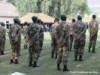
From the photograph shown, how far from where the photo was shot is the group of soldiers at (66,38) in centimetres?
809

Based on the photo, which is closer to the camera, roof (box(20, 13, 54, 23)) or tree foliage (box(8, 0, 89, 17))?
roof (box(20, 13, 54, 23))

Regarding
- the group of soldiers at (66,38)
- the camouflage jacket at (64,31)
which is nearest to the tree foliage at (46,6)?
the group of soldiers at (66,38)

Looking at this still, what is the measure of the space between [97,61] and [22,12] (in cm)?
3274

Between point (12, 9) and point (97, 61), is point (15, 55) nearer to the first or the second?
point (97, 61)

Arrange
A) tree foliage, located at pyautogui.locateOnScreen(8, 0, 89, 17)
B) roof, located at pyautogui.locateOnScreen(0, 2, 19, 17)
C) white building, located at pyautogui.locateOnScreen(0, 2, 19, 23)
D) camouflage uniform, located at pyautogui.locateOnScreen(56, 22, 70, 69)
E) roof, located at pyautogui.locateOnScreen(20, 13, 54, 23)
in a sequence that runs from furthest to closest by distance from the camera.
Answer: roof, located at pyautogui.locateOnScreen(0, 2, 19, 17), white building, located at pyautogui.locateOnScreen(0, 2, 19, 23), tree foliage, located at pyautogui.locateOnScreen(8, 0, 89, 17), roof, located at pyautogui.locateOnScreen(20, 13, 54, 23), camouflage uniform, located at pyautogui.locateOnScreen(56, 22, 70, 69)

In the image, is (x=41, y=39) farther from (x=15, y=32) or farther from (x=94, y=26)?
(x=94, y=26)

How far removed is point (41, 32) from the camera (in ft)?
29.5

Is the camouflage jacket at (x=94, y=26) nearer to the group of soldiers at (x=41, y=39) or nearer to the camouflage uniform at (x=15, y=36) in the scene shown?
the group of soldiers at (x=41, y=39)

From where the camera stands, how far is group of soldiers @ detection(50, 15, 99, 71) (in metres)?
8.09

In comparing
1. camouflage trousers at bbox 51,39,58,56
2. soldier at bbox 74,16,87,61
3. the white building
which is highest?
soldier at bbox 74,16,87,61

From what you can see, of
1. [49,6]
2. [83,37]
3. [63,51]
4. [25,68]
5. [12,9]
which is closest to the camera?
[63,51]

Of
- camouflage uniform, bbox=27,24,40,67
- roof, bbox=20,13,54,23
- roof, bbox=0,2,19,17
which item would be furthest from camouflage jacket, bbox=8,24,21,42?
roof, bbox=0,2,19,17

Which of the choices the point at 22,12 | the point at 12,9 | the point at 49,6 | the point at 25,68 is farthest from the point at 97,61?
the point at 12,9

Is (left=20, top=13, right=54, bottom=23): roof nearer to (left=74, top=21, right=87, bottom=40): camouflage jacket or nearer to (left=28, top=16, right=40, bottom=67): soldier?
(left=74, top=21, right=87, bottom=40): camouflage jacket
